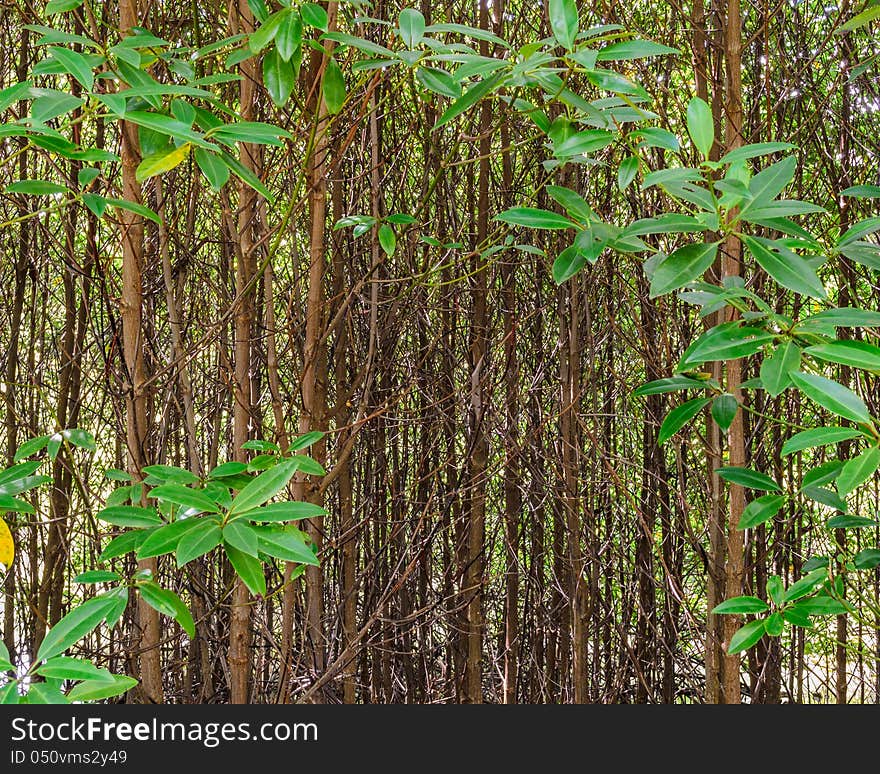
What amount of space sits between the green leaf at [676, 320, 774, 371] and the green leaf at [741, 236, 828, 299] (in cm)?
5

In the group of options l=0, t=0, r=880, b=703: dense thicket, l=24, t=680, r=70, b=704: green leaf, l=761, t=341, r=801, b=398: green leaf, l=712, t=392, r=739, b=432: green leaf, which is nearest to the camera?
l=24, t=680, r=70, b=704: green leaf

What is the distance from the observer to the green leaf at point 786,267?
2.53ft

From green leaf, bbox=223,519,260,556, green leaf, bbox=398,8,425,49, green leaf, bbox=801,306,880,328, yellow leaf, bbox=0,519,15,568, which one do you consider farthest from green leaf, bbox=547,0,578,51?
yellow leaf, bbox=0,519,15,568

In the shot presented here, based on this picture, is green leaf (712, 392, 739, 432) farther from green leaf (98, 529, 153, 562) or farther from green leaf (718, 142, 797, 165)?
green leaf (98, 529, 153, 562)

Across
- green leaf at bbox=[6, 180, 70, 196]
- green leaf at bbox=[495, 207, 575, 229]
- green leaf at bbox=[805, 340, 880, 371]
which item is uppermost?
green leaf at bbox=[6, 180, 70, 196]

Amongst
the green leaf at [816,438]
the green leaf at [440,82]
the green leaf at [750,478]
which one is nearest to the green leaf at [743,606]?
the green leaf at [750,478]

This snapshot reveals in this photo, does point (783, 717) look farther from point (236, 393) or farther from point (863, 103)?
point (863, 103)

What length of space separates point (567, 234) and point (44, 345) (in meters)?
1.30

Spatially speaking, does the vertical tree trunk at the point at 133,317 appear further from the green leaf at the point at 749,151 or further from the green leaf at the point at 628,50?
the green leaf at the point at 749,151

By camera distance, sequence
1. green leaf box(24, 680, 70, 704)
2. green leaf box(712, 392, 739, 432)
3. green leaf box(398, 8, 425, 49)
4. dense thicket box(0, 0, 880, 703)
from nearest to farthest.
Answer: green leaf box(24, 680, 70, 704), green leaf box(398, 8, 425, 49), green leaf box(712, 392, 739, 432), dense thicket box(0, 0, 880, 703)

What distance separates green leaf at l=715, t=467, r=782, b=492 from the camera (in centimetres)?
104

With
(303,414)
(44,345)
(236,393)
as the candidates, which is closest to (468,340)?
(303,414)

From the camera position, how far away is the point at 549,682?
1.96 meters

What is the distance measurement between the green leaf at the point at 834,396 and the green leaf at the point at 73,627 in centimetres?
66
